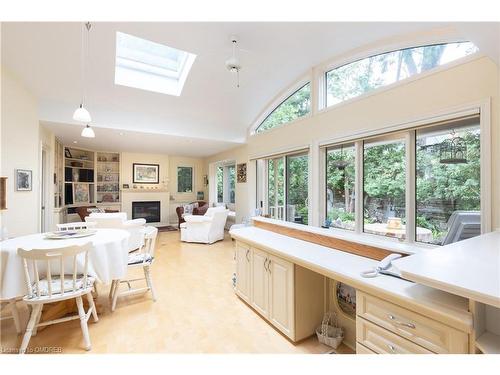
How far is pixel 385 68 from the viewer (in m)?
3.16

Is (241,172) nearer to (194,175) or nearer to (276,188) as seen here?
(276,188)

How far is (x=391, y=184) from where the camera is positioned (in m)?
3.07

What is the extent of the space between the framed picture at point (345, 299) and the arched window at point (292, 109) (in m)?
3.18

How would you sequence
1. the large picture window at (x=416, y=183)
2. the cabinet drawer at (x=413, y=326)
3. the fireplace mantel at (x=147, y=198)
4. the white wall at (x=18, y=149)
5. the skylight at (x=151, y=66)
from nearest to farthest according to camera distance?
the cabinet drawer at (x=413, y=326) → the large picture window at (x=416, y=183) → the white wall at (x=18, y=149) → the skylight at (x=151, y=66) → the fireplace mantel at (x=147, y=198)

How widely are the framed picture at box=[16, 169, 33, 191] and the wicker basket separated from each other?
4159 mm

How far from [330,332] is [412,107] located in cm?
259

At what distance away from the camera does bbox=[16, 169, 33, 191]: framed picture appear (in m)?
3.20

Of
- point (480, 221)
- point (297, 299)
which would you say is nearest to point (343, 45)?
point (480, 221)

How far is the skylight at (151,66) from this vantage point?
3.71 m

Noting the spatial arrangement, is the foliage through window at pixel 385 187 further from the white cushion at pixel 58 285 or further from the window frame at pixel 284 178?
the white cushion at pixel 58 285

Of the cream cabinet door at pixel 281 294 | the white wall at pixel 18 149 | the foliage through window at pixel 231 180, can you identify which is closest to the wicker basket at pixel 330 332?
the cream cabinet door at pixel 281 294

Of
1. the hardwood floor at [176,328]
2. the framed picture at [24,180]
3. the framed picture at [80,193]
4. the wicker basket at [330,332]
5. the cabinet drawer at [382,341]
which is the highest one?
the framed picture at [24,180]

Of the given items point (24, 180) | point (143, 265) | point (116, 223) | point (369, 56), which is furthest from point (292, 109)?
point (24, 180)

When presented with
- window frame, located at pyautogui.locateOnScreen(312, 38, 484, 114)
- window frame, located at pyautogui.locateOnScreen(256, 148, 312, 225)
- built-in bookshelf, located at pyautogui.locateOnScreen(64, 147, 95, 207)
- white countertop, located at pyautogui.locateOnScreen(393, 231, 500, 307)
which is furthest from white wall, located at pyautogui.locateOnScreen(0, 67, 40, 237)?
window frame, located at pyautogui.locateOnScreen(312, 38, 484, 114)
